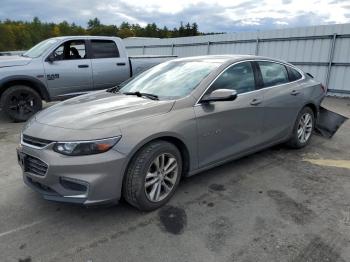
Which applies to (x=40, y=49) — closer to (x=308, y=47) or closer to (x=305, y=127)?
(x=305, y=127)

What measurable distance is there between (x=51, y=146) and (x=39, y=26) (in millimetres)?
111755

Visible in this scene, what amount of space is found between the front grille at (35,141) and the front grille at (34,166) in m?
0.13

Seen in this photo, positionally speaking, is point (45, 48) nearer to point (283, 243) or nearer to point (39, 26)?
point (283, 243)

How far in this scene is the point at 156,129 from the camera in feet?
10.6

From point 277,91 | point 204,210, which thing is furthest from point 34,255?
point 277,91

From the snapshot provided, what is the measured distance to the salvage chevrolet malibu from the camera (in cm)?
295

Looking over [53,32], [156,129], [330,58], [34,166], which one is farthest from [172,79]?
[53,32]

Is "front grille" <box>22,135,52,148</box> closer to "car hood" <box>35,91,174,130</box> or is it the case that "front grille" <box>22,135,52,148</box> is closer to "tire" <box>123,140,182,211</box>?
"car hood" <box>35,91,174,130</box>

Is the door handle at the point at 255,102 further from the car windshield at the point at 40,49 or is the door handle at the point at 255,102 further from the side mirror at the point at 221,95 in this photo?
the car windshield at the point at 40,49

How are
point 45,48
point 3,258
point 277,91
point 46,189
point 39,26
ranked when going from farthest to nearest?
point 39,26 → point 45,48 → point 277,91 → point 46,189 → point 3,258

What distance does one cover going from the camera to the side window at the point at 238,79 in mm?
4008

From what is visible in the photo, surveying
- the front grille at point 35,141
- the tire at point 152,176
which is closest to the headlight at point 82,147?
the front grille at point 35,141

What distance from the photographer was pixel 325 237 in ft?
9.77

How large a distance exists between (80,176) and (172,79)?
1.83 metres
